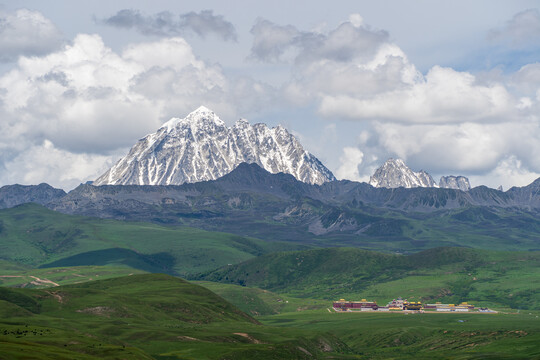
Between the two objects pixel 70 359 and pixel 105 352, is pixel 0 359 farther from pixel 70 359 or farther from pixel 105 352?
pixel 105 352

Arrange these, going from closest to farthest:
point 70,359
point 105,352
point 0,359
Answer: point 0,359 < point 70,359 < point 105,352

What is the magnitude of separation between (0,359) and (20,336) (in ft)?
190

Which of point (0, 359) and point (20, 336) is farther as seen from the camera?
point (20, 336)

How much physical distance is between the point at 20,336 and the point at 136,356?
33.5 meters

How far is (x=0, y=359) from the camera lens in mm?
142375

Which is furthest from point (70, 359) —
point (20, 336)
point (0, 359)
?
point (20, 336)

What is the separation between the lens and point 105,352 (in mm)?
191000

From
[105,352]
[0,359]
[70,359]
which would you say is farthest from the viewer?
[105,352]

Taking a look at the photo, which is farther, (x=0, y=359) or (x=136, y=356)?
(x=136, y=356)

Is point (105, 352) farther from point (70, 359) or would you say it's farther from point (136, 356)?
point (70, 359)

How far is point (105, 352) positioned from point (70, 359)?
29.0 meters

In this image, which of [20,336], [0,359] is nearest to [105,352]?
[20,336]

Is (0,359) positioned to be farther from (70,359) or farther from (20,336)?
(20,336)

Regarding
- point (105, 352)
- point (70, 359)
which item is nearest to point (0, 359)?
point (70, 359)
